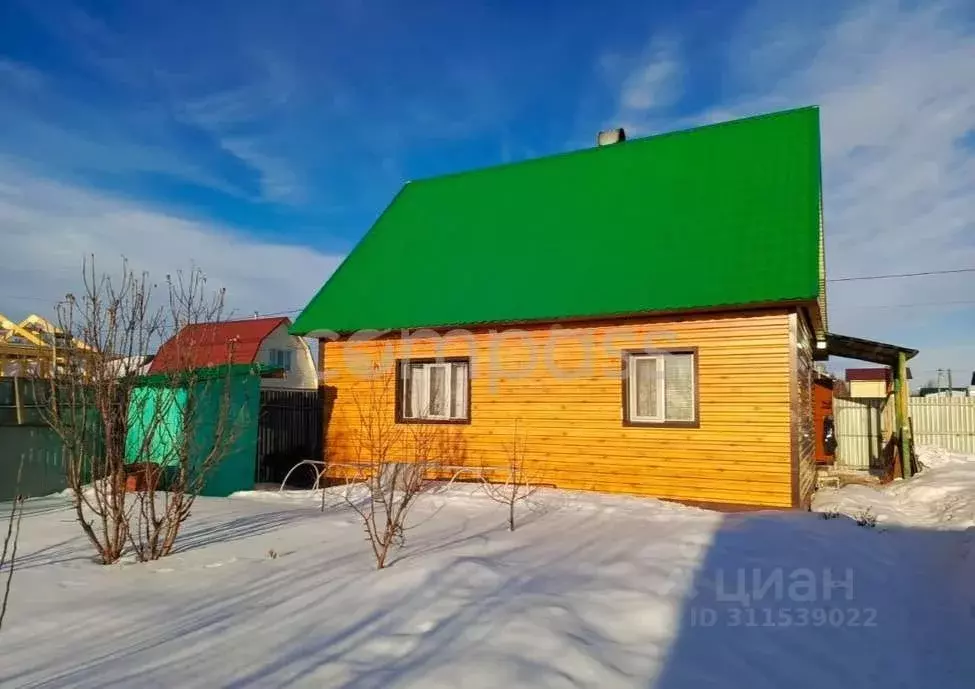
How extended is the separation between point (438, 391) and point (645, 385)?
11.9ft

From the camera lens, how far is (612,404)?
10.1 meters

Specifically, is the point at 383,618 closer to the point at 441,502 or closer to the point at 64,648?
the point at 64,648

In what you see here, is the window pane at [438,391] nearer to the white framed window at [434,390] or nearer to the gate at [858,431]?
the white framed window at [434,390]

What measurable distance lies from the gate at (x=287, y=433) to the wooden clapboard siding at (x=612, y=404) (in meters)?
0.91

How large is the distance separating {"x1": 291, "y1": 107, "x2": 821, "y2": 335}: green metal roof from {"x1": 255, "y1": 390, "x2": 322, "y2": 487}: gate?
1.38m

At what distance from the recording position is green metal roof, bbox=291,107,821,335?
970cm

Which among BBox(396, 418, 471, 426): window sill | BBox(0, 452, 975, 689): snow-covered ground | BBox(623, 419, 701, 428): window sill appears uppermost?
BBox(623, 419, 701, 428): window sill

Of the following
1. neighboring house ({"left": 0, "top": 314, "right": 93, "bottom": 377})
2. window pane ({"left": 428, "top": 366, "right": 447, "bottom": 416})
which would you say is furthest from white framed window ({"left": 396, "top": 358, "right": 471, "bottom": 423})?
neighboring house ({"left": 0, "top": 314, "right": 93, "bottom": 377})

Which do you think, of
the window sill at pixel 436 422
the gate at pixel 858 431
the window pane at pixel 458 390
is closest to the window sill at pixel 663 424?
the window sill at pixel 436 422

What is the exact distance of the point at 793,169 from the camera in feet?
35.3

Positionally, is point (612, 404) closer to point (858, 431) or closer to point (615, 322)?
point (615, 322)

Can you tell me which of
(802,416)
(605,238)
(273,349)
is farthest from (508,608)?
(273,349)

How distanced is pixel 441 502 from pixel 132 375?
182 inches

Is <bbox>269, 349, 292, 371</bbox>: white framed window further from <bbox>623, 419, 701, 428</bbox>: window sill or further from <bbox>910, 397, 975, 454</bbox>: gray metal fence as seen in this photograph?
<bbox>623, 419, 701, 428</bbox>: window sill
